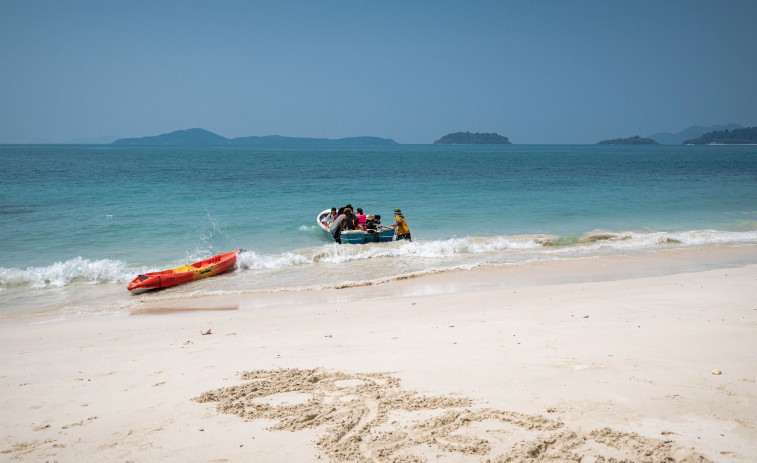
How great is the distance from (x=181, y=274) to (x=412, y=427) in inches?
399

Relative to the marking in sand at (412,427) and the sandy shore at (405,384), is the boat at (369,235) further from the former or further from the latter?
the marking in sand at (412,427)

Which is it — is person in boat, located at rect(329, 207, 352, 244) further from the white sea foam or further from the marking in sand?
the marking in sand

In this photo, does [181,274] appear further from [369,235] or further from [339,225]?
[369,235]

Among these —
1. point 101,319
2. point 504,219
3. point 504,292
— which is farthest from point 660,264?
point 101,319

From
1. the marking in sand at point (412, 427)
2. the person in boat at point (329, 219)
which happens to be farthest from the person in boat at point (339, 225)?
the marking in sand at point (412, 427)

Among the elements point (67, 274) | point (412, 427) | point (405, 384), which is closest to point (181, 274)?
point (67, 274)

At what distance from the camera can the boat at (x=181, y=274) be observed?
39.1 feet

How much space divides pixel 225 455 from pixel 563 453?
252cm

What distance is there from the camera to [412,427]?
397cm

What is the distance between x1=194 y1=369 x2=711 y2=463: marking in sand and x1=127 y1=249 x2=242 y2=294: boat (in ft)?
26.8

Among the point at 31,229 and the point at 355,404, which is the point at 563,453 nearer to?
the point at 355,404

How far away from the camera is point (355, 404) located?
4.40 m

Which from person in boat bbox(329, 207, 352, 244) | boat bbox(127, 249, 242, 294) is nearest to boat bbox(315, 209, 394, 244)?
person in boat bbox(329, 207, 352, 244)

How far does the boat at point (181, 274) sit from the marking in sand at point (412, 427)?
26.8ft
